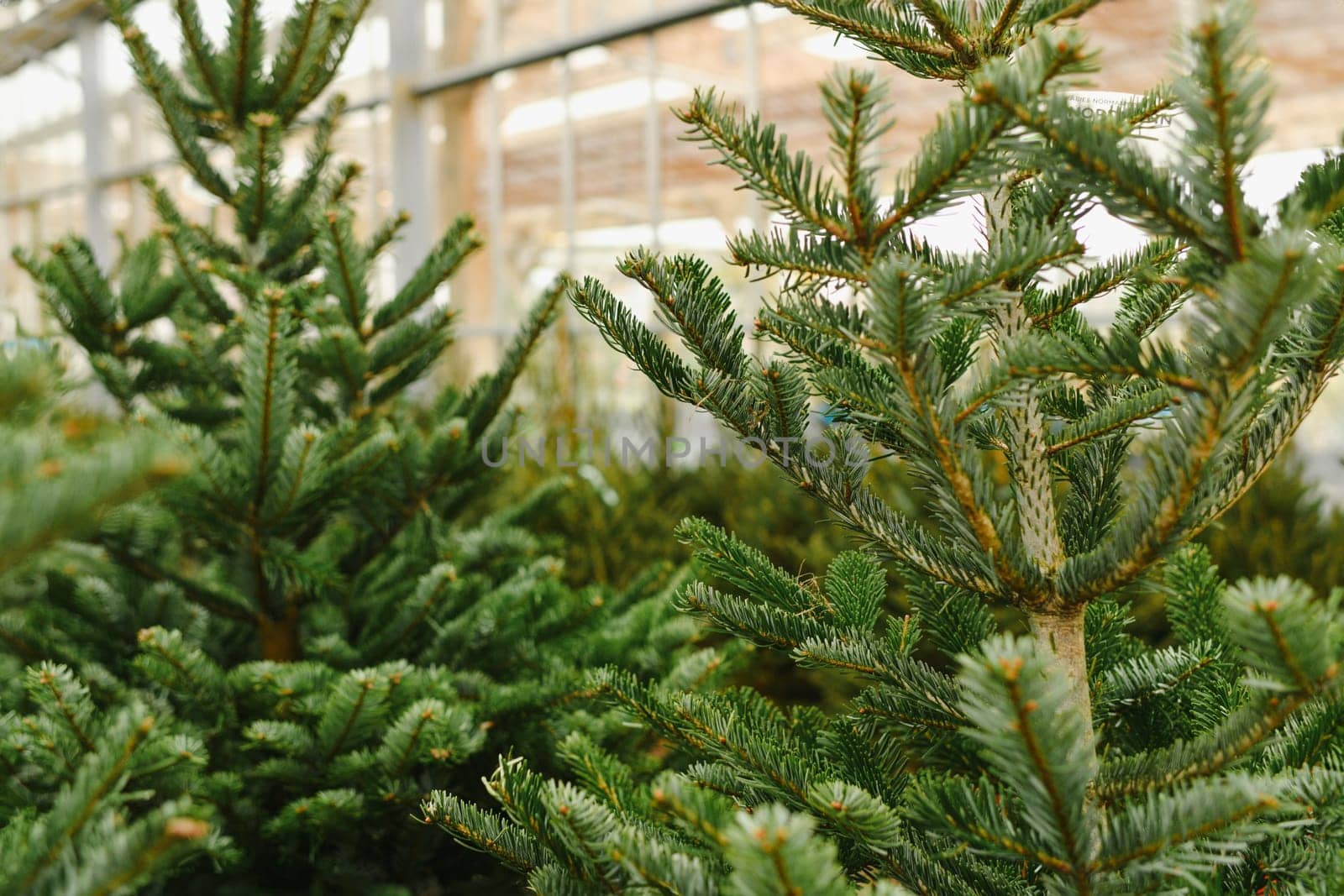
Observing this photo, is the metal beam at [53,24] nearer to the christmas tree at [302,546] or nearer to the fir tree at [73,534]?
the christmas tree at [302,546]

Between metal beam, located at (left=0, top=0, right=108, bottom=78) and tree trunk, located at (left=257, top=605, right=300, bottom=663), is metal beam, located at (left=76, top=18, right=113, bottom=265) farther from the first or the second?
tree trunk, located at (left=257, top=605, right=300, bottom=663)

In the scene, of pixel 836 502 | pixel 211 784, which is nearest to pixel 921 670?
pixel 836 502

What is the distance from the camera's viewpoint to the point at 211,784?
1206mm

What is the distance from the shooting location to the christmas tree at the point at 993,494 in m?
0.55

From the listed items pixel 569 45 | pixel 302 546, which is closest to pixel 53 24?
pixel 569 45

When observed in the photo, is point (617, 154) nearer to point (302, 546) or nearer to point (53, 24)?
point (302, 546)

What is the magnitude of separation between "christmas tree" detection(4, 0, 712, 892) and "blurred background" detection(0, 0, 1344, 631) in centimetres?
112

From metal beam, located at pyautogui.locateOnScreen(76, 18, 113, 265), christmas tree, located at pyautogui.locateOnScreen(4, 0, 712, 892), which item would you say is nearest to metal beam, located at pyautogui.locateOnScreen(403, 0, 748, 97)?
christmas tree, located at pyautogui.locateOnScreen(4, 0, 712, 892)

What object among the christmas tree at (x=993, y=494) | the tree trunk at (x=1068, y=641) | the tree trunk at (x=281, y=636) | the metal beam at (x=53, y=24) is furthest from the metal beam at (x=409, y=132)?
the tree trunk at (x=1068, y=641)

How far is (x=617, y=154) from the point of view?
4.73m

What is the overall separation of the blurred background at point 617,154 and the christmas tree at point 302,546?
1116 millimetres

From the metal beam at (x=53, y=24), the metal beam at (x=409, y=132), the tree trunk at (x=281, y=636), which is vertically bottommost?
the tree trunk at (x=281, y=636)

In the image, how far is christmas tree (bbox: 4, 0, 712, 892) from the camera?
47.5 inches

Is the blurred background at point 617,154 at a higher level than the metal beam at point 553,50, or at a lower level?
lower
